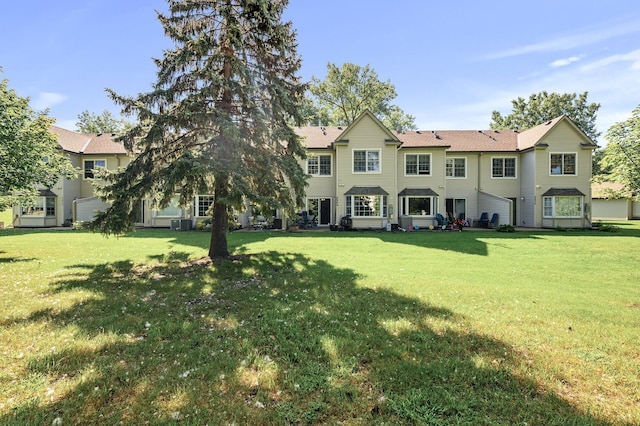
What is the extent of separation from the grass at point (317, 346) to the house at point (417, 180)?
47.3ft

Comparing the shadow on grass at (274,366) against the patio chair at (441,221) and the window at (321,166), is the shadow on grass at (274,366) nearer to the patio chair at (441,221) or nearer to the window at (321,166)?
the patio chair at (441,221)

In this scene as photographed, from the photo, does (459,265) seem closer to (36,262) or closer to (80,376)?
(80,376)

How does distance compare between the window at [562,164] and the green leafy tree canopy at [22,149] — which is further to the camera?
the window at [562,164]

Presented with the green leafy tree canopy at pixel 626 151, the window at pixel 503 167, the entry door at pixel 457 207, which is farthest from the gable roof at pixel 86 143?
the green leafy tree canopy at pixel 626 151

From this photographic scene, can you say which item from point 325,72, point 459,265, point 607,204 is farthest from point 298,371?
point 607,204

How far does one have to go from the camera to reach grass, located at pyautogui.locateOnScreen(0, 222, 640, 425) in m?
3.13

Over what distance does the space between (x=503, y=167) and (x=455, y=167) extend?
13.4 feet

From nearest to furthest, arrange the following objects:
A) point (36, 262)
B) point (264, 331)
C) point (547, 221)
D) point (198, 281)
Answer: point (264, 331)
point (198, 281)
point (36, 262)
point (547, 221)

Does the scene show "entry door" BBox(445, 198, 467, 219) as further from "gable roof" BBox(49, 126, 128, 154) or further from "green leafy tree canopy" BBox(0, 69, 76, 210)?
"gable roof" BBox(49, 126, 128, 154)

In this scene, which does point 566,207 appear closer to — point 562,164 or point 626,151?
point 562,164

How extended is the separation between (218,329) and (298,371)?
6.31 ft

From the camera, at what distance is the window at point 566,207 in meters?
23.8

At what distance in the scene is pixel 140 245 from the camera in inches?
587

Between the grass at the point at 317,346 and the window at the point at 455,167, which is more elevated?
the window at the point at 455,167
